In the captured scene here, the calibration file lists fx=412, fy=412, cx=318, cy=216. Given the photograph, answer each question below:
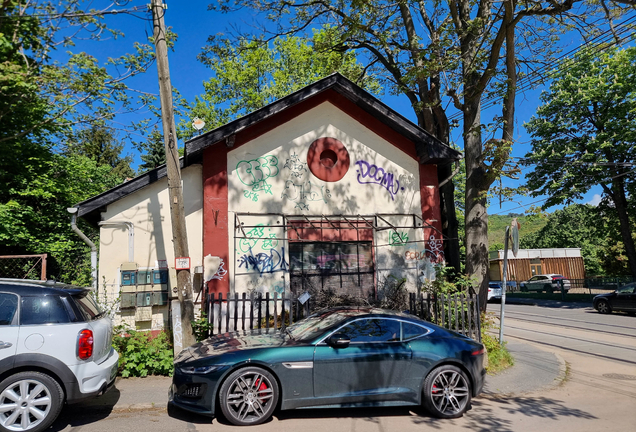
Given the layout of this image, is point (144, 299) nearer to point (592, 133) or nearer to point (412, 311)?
point (412, 311)

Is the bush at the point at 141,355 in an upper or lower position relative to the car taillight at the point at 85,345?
lower

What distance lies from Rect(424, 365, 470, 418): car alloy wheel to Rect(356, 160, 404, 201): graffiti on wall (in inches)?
231

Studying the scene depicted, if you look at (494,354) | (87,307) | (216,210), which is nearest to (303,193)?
(216,210)

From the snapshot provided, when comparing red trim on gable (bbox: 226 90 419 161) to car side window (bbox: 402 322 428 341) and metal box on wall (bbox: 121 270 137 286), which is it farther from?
car side window (bbox: 402 322 428 341)

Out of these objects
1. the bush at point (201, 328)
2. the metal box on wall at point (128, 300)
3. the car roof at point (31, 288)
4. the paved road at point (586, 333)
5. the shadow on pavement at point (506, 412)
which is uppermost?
the car roof at point (31, 288)

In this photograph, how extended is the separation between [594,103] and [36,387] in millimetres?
28436

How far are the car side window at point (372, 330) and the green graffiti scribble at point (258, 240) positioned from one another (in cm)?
442

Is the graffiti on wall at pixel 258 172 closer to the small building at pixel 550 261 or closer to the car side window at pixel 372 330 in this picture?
the car side window at pixel 372 330

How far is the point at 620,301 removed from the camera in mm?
19156

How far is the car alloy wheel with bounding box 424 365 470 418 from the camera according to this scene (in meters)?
5.63

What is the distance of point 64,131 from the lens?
50.1 feet

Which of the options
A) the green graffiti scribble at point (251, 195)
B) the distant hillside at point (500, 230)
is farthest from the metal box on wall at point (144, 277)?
the distant hillside at point (500, 230)

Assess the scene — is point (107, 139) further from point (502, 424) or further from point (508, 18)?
point (502, 424)

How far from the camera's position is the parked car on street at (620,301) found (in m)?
18.6
